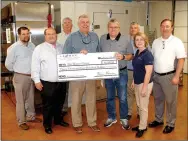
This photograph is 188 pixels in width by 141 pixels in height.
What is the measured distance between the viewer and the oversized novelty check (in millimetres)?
3182

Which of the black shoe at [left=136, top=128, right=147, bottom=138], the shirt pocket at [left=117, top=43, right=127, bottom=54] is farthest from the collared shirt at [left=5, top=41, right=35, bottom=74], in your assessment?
the black shoe at [left=136, top=128, right=147, bottom=138]

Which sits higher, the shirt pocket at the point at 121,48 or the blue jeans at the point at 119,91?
the shirt pocket at the point at 121,48

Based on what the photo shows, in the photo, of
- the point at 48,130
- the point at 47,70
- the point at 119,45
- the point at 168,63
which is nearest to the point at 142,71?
the point at 168,63

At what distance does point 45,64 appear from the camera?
3186 mm

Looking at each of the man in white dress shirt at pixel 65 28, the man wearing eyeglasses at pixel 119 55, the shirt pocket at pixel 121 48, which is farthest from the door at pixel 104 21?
the shirt pocket at pixel 121 48

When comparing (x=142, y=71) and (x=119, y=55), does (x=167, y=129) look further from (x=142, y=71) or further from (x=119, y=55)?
(x=119, y=55)

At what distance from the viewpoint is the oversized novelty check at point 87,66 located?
10.4ft

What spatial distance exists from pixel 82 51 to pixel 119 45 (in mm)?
517

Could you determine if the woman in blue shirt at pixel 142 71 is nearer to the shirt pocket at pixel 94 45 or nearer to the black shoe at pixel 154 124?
the black shoe at pixel 154 124

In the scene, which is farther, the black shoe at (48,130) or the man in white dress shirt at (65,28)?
the man in white dress shirt at (65,28)

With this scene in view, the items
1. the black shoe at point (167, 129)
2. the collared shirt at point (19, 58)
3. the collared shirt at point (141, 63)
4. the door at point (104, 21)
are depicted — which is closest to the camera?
the collared shirt at point (141, 63)

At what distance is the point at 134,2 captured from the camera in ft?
19.6

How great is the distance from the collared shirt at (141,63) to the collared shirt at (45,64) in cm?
107

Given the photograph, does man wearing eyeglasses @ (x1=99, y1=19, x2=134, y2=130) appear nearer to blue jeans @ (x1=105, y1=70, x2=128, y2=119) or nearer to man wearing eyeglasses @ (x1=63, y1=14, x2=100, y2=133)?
blue jeans @ (x1=105, y1=70, x2=128, y2=119)
